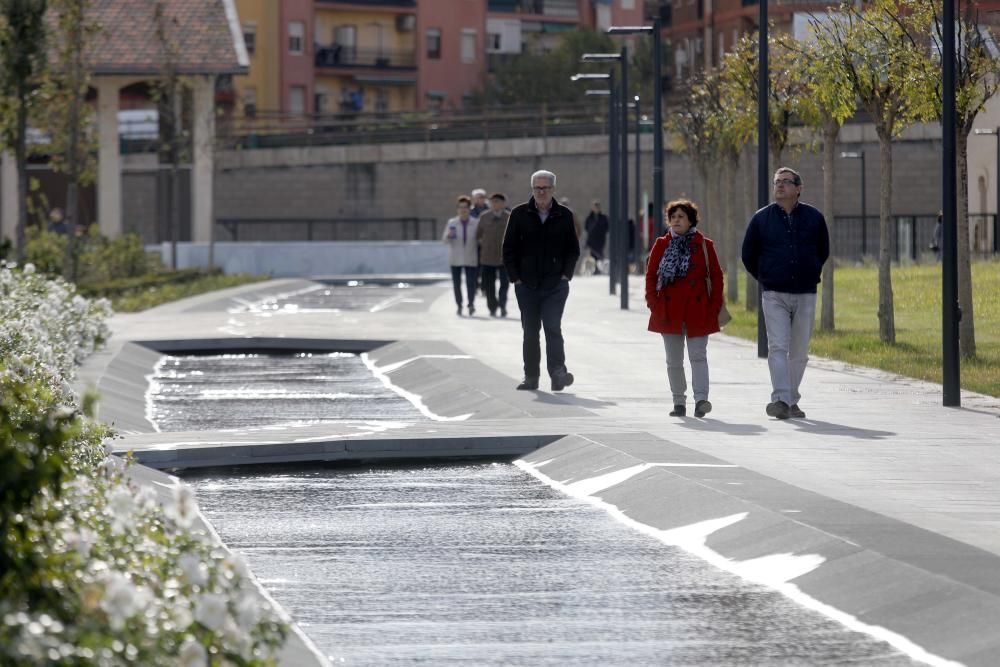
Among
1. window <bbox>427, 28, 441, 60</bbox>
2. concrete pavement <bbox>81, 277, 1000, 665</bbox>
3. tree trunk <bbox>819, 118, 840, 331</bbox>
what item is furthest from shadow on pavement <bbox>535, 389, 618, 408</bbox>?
window <bbox>427, 28, 441, 60</bbox>

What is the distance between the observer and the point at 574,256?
18094 millimetres

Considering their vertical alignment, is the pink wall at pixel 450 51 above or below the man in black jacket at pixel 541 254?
above

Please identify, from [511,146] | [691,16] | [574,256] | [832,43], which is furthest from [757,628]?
[691,16]

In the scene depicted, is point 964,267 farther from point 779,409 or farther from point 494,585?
point 494,585

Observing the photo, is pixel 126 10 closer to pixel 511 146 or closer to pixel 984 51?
pixel 511 146

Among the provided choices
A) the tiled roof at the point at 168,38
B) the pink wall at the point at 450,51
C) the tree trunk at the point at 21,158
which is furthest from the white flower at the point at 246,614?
the pink wall at the point at 450,51

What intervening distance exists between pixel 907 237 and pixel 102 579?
58457 mm

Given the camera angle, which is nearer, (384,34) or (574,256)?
(574,256)

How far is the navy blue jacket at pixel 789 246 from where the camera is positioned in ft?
50.4

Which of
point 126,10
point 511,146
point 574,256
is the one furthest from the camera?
point 511,146

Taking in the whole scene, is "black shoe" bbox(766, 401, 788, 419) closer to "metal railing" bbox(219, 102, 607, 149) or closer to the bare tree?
the bare tree

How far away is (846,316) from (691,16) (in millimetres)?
64858

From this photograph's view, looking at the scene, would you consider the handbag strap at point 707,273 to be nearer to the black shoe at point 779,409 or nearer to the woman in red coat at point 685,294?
the woman in red coat at point 685,294

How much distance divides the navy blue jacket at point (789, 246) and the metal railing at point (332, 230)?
62.0m
